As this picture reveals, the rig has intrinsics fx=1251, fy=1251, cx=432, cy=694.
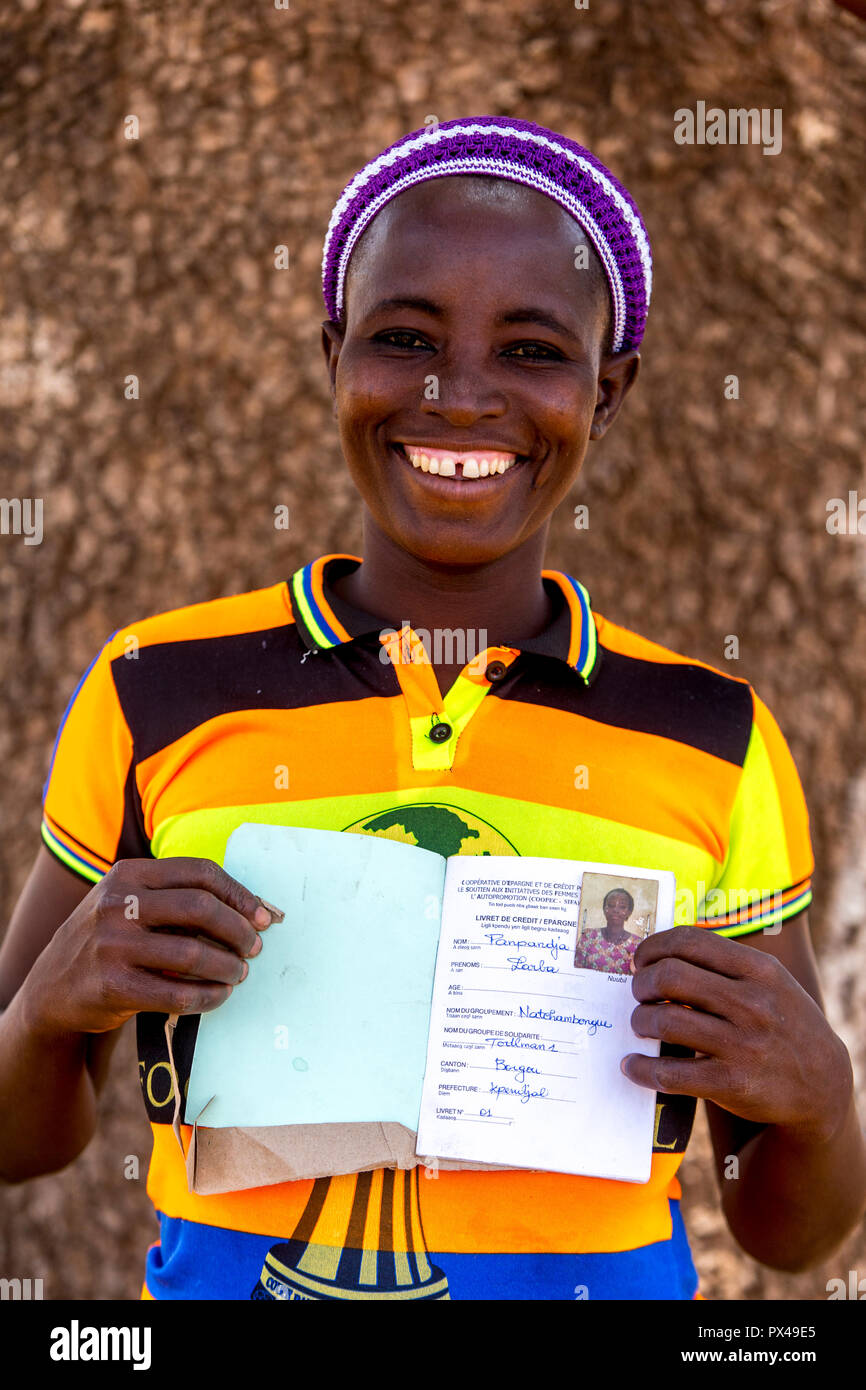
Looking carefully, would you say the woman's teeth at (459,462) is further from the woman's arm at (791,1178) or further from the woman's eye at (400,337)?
the woman's arm at (791,1178)

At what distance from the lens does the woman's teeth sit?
1604 mm

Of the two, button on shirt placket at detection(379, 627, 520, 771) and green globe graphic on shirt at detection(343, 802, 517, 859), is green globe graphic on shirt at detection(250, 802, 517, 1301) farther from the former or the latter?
button on shirt placket at detection(379, 627, 520, 771)

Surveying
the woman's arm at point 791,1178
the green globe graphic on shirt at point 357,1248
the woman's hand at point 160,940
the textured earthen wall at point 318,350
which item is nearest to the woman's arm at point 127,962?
the woman's hand at point 160,940

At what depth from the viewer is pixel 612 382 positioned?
1.88 metres

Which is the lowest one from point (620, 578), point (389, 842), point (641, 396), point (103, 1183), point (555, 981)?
point (103, 1183)

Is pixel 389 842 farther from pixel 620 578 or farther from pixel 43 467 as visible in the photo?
pixel 43 467

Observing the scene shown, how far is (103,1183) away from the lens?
9.45 ft

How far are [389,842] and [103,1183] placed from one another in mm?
1818

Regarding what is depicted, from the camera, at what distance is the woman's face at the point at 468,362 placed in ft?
5.24

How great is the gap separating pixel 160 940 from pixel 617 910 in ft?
1.74

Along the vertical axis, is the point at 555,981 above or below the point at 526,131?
below

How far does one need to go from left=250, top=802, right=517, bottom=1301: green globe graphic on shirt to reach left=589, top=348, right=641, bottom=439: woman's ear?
3.51 ft

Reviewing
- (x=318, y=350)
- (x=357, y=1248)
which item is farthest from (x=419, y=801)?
(x=318, y=350)

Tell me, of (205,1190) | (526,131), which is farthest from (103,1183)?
(526,131)
